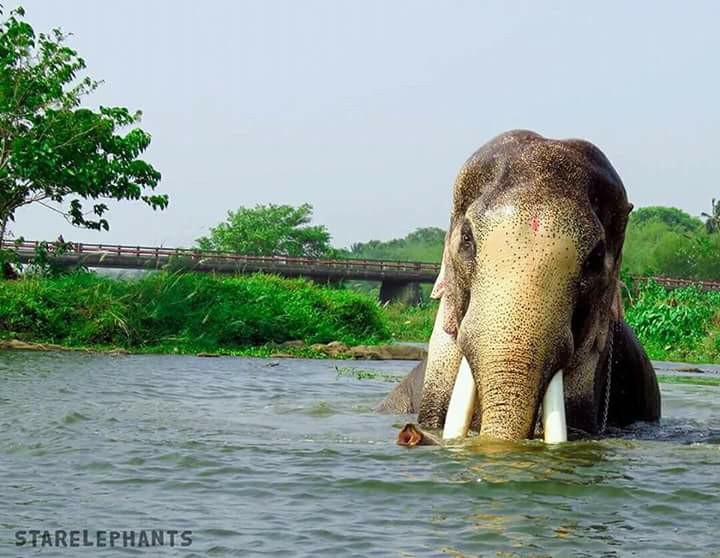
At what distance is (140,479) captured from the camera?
628 centimetres

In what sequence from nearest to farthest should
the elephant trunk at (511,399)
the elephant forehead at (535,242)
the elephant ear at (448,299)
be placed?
1. the elephant trunk at (511,399)
2. the elephant forehead at (535,242)
3. the elephant ear at (448,299)

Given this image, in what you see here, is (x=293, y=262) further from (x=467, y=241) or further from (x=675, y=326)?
(x=467, y=241)

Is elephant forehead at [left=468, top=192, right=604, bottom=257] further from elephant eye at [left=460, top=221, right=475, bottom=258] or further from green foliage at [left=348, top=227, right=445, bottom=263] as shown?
green foliage at [left=348, top=227, right=445, bottom=263]

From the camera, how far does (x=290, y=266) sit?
59.6 m

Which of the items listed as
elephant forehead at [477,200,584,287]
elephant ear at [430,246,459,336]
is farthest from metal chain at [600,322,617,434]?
elephant forehead at [477,200,584,287]

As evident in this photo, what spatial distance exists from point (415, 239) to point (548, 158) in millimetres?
146180

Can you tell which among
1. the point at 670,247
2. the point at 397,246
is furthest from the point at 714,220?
the point at 397,246

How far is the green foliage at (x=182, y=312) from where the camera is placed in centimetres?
2270

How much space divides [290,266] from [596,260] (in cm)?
5257

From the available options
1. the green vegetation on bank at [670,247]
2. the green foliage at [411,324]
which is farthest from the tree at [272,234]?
the green foliage at [411,324]

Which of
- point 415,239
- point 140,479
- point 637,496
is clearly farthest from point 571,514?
point 415,239

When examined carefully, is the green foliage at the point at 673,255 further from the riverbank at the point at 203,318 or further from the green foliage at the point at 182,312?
the green foliage at the point at 182,312

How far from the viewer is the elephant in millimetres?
6664

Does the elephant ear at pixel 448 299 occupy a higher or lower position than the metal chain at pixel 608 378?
higher
